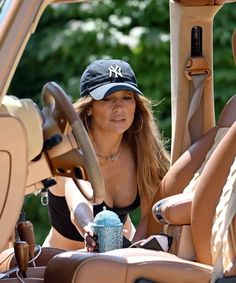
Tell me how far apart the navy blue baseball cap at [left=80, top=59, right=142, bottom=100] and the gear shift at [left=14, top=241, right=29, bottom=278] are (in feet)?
4.08

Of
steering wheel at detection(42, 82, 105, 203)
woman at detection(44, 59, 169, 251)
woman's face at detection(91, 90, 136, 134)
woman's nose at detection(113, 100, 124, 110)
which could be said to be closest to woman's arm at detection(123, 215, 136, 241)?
woman at detection(44, 59, 169, 251)

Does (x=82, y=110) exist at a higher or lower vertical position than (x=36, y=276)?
higher

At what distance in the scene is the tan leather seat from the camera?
4.26m

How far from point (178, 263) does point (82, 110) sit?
1457mm

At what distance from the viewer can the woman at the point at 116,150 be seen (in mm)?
5555

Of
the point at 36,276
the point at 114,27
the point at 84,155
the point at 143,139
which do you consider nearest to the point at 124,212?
the point at 143,139

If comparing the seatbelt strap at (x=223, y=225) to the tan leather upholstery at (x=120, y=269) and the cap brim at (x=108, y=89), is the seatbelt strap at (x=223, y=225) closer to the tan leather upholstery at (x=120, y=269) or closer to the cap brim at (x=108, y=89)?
the tan leather upholstery at (x=120, y=269)

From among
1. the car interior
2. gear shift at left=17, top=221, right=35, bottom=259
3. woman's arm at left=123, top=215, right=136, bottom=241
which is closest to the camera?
the car interior

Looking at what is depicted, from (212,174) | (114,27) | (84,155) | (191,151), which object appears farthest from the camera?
(114,27)

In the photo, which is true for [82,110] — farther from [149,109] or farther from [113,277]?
[113,277]

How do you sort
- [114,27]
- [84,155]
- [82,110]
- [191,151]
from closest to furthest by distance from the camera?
[84,155]
[191,151]
[82,110]
[114,27]

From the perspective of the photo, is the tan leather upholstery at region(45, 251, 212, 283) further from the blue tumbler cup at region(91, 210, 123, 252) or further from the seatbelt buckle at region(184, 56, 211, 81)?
the seatbelt buckle at region(184, 56, 211, 81)

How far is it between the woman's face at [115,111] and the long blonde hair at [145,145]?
0.15 ft

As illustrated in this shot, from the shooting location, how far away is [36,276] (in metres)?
4.55
